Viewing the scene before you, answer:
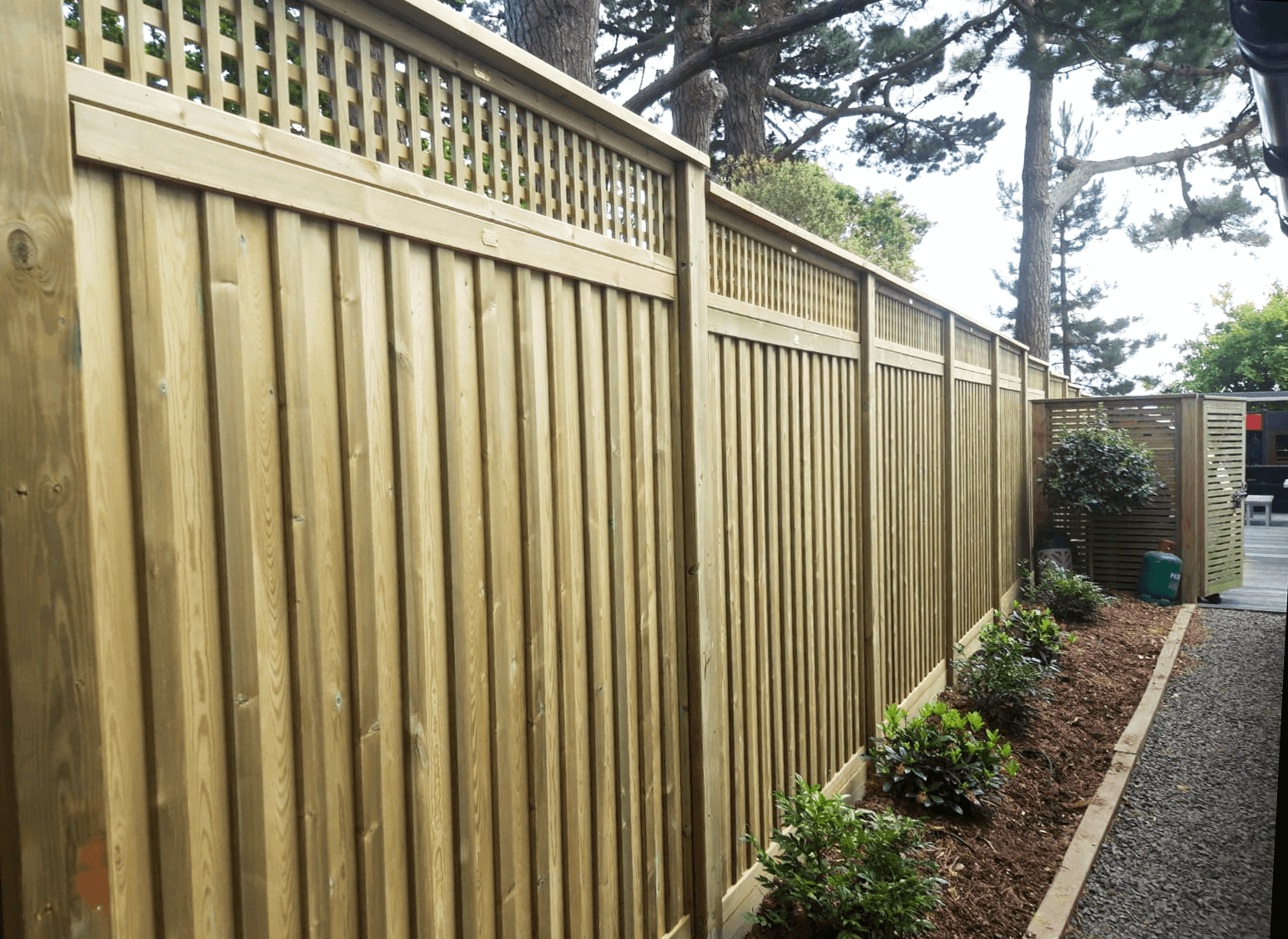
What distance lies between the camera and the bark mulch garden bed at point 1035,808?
3244 mm

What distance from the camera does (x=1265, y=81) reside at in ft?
12.8

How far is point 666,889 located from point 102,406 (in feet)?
6.67

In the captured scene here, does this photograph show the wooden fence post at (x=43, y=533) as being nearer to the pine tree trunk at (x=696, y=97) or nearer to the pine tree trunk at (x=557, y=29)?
the pine tree trunk at (x=557, y=29)

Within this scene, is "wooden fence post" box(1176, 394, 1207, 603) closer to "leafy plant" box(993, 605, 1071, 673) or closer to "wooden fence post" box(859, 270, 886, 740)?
"leafy plant" box(993, 605, 1071, 673)

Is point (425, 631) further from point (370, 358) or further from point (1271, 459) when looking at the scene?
point (1271, 459)

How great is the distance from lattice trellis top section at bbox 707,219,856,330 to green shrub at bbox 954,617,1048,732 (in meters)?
2.29

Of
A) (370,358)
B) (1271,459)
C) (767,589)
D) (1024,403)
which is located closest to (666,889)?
(767,589)

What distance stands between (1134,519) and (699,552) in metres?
8.40

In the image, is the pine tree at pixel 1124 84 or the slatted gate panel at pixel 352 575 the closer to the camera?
the slatted gate panel at pixel 352 575

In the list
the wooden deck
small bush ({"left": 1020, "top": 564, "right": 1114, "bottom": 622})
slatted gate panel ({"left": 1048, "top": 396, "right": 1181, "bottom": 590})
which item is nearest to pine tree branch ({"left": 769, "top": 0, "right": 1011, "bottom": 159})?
slatted gate panel ({"left": 1048, "top": 396, "right": 1181, "bottom": 590})

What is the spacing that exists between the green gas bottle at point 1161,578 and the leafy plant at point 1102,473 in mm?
577

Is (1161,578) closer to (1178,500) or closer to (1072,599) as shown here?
(1178,500)

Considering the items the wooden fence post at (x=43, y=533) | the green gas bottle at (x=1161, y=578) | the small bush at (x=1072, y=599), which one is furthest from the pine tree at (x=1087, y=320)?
the wooden fence post at (x=43, y=533)

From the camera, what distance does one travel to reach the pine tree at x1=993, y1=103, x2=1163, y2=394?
38.2 m
